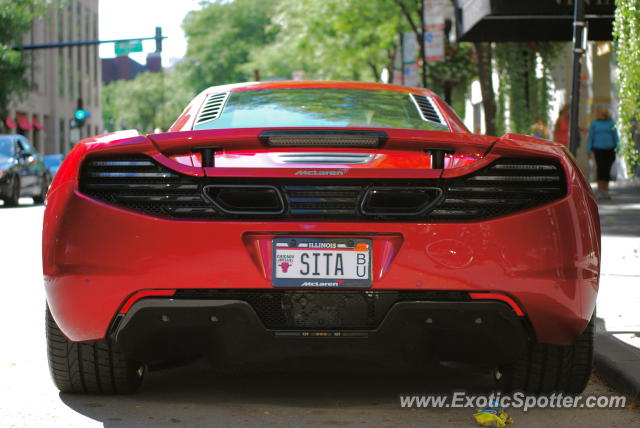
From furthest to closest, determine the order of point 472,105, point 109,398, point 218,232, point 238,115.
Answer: point 472,105 < point 238,115 < point 109,398 < point 218,232

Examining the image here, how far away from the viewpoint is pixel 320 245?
415 centimetres

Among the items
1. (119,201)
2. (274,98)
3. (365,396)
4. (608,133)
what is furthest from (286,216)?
(608,133)

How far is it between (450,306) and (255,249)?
0.73m

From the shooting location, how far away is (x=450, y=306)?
13.7ft

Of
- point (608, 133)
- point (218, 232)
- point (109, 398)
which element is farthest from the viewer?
point (608, 133)

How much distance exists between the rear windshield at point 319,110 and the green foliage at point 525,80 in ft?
56.6

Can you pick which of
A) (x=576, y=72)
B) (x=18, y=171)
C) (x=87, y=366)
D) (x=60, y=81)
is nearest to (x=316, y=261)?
(x=87, y=366)

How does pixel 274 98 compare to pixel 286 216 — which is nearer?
pixel 286 216

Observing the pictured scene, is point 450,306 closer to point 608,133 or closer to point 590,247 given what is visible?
point 590,247

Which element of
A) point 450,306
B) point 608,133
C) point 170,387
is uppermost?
point 450,306

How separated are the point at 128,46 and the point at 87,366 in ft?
116

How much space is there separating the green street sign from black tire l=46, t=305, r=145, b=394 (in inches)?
1381

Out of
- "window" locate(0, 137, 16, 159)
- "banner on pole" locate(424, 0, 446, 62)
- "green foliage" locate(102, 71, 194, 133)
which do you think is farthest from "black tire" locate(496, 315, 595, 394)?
"green foliage" locate(102, 71, 194, 133)

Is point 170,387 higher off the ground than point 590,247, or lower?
lower
